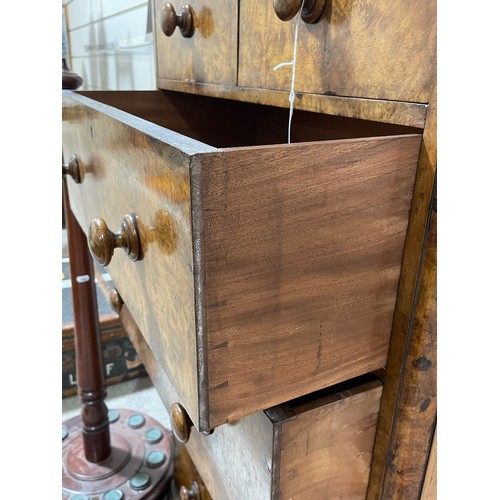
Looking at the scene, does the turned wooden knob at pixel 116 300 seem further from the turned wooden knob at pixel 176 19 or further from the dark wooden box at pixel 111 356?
the dark wooden box at pixel 111 356

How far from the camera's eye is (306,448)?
41cm

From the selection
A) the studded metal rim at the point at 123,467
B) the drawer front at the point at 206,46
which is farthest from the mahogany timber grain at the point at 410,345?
the studded metal rim at the point at 123,467

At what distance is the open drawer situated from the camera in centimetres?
28

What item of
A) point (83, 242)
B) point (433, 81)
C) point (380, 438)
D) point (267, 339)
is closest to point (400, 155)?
point (433, 81)

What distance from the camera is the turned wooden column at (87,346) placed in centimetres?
89

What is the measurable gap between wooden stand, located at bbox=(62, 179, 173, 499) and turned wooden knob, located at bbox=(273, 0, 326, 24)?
603 mm

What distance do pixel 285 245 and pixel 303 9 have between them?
22 centimetres

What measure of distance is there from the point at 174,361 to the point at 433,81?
0.28m

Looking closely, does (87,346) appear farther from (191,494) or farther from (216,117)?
(216,117)

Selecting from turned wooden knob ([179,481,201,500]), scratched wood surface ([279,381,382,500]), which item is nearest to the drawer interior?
scratched wood surface ([279,381,382,500])

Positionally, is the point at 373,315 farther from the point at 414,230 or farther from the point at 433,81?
the point at 433,81

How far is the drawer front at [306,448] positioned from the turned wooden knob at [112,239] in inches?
6.9

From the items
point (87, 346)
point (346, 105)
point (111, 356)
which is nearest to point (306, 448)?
point (346, 105)

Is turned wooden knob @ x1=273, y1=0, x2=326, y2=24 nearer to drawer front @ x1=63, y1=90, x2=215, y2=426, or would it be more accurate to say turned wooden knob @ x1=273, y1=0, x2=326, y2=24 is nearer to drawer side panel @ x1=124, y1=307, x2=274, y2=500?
drawer front @ x1=63, y1=90, x2=215, y2=426
